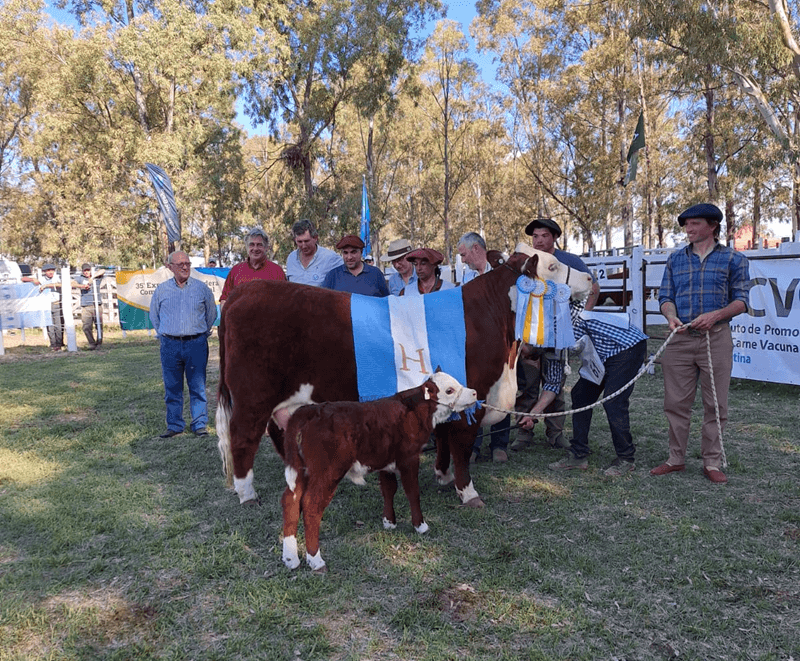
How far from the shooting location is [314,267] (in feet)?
17.8

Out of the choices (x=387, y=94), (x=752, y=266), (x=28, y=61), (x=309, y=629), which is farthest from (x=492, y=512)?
(x=28, y=61)

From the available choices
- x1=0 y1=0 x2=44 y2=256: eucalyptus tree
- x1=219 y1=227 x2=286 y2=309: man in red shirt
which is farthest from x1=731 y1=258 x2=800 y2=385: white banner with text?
x1=0 y1=0 x2=44 y2=256: eucalyptus tree

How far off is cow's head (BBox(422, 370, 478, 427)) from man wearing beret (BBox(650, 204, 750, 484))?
7.06 feet

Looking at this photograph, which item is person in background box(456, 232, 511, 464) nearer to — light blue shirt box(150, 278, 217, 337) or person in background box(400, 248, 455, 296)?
person in background box(400, 248, 455, 296)

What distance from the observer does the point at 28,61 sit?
1026 inches

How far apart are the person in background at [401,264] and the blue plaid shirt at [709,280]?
2.36 metres

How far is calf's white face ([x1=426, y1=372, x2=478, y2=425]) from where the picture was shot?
3.42 m

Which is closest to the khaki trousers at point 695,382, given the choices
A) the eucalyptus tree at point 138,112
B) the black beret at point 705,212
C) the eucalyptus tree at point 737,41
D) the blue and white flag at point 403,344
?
the black beret at point 705,212

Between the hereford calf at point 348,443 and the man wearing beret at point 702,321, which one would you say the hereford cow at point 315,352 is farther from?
the man wearing beret at point 702,321

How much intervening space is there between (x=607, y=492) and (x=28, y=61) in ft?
107

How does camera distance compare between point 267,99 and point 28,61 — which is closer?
point 267,99

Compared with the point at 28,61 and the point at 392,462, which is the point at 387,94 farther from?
the point at 392,462

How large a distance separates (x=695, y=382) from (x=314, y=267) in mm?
3634

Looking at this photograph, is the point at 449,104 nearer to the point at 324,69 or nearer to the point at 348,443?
the point at 324,69
